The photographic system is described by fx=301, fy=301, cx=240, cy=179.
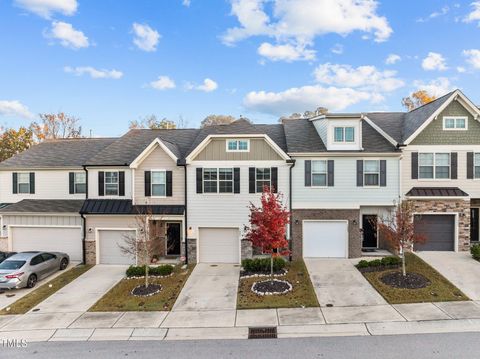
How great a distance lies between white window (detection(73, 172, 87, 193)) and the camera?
20516 millimetres

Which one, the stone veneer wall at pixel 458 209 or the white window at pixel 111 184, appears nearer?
the stone veneer wall at pixel 458 209

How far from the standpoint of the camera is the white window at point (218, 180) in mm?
18078

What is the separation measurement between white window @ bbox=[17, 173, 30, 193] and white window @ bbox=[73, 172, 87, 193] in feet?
12.0

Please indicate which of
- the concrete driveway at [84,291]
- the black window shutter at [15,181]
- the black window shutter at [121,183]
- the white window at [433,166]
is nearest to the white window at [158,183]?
the black window shutter at [121,183]

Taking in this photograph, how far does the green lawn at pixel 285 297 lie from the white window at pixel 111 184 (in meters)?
9.99

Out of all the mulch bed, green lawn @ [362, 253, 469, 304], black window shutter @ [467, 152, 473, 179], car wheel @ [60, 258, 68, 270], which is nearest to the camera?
green lawn @ [362, 253, 469, 304]

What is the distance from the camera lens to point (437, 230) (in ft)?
59.7

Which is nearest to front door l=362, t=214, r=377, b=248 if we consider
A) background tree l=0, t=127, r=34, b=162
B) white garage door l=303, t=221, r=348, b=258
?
white garage door l=303, t=221, r=348, b=258

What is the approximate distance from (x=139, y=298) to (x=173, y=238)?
246 inches

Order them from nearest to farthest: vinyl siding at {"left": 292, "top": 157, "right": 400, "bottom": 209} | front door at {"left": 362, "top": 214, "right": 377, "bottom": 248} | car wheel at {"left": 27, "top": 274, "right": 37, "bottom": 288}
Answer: car wheel at {"left": 27, "top": 274, "right": 37, "bottom": 288}, vinyl siding at {"left": 292, "top": 157, "right": 400, "bottom": 209}, front door at {"left": 362, "top": 214, "right": 377, "bottom": 248}

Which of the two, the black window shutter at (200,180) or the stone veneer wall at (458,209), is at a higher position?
the black window shutter at (200,180)

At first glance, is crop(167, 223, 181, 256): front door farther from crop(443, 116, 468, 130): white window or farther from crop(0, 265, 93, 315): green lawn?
crop(443, 116, 468, 130): white window

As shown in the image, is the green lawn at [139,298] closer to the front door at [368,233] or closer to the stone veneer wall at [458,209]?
the front door at [368,233]

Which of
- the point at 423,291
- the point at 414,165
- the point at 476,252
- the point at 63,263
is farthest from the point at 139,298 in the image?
the point at 476,252
